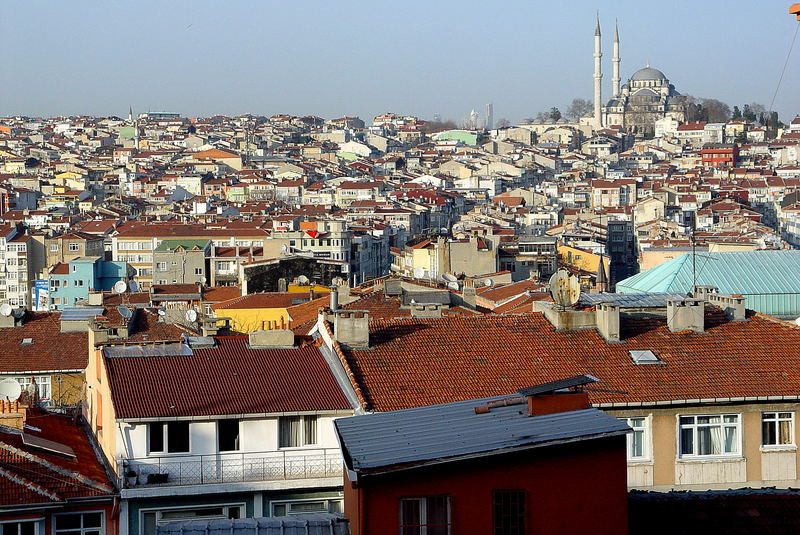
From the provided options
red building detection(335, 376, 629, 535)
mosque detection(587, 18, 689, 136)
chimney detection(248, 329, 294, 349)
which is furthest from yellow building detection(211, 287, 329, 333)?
mosque detection(587, 18, 689, 136)

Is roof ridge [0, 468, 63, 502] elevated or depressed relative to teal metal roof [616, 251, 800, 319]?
depressed

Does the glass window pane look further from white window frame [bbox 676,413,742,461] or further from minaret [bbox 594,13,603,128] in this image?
minaret [bbox 594,13,603,128]

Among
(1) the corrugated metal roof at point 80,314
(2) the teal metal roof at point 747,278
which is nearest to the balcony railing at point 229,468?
(1) the corrugated metal roof at point 80,314

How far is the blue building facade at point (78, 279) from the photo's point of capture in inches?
2026

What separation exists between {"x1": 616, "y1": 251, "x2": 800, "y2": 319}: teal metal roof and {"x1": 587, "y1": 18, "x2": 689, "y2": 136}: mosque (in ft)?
396

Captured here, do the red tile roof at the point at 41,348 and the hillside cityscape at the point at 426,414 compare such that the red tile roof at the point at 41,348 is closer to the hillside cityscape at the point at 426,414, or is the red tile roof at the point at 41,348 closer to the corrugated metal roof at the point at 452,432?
the hillside cityscape at the point at 426,414

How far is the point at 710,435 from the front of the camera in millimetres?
10648

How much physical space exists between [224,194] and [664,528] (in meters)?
88.5

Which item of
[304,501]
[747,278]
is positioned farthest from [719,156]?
[304,501]

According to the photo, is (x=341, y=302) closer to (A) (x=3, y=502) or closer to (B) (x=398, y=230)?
(A) (x=3, y=502)

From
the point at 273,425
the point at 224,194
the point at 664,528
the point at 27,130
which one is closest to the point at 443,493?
the point at 664,528

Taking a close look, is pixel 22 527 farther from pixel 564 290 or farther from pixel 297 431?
pixel 564 290

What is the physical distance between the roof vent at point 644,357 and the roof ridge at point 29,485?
448 centimetres

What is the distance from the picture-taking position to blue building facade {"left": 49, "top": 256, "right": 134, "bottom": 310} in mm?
51469
